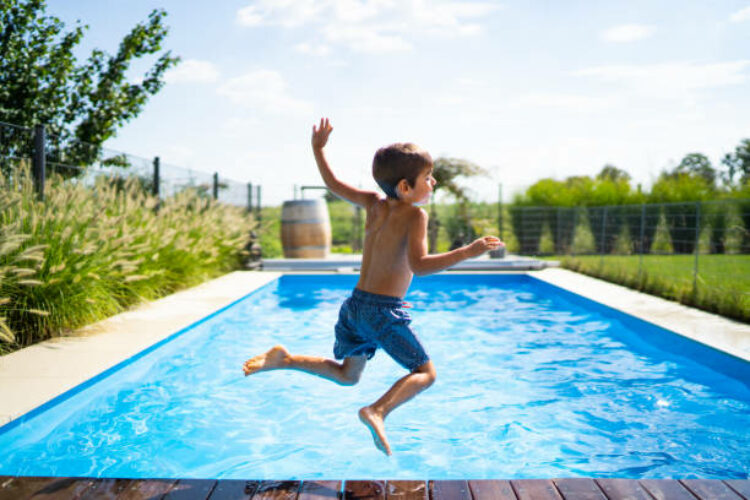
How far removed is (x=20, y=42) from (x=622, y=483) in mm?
10070

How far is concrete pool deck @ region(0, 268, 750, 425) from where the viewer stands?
10.2 ft

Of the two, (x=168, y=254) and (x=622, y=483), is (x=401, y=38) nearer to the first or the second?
(x=168, y=254)

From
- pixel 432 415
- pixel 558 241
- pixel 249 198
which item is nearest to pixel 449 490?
pixel 432 415

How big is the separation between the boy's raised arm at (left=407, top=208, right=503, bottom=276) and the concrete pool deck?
1.94 m

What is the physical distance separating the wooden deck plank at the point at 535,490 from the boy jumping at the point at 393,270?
0.44 metres

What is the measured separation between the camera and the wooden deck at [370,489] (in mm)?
1840

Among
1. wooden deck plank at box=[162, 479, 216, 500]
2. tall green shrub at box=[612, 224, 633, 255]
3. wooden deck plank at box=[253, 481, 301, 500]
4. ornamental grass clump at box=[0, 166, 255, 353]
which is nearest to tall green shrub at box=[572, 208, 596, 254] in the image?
tall green shrub at box=[612, 224, 633, 255]

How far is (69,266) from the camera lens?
4441 millimetres

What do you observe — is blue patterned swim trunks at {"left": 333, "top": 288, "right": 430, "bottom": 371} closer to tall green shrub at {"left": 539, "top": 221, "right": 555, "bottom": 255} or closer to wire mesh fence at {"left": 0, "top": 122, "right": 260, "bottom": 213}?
wire mesh fence at {"left": 0, "top": 122, "right": 260, "bottom": 213}

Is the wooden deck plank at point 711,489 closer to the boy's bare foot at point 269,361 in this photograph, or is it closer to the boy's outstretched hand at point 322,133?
the boy's bare foot at point 269,361

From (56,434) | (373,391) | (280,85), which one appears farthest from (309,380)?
(280,85)

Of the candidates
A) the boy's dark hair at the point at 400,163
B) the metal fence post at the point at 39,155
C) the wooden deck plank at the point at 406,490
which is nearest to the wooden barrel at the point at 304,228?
the metal fence post at the point at 39,155

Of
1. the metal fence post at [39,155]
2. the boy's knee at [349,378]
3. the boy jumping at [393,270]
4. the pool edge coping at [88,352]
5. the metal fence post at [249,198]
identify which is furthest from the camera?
the metal fence post at [249,198]

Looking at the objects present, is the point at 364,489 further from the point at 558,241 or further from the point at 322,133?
the point at 558,241
